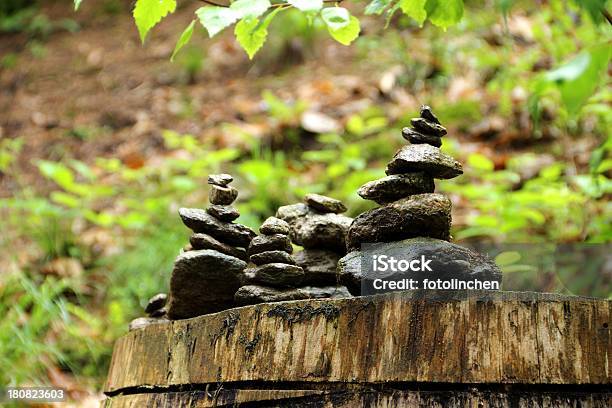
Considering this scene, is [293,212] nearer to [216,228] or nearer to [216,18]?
[216,228]

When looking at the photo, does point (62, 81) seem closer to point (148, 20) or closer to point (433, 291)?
point (148, 20)

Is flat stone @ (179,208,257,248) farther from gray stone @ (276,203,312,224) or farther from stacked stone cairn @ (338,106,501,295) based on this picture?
stacked stone cairn @ (338,106,501,295)

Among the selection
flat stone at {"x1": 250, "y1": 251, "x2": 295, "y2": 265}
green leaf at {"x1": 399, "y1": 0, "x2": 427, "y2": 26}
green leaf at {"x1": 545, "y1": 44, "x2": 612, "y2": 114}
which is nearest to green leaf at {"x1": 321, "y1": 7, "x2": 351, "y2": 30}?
green leaf at {"x1": 399, "y1": 0, "x2": 427, "y2": 26}

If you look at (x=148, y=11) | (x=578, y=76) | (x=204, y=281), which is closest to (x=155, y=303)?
(x=204, y=281)

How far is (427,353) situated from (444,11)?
67 cm

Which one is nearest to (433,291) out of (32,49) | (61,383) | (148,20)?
(148,20)

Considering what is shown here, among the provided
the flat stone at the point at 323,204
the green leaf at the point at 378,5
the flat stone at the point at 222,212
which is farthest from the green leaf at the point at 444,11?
the flat stone at the point at 222,212

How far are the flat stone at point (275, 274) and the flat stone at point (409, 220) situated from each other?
159mm

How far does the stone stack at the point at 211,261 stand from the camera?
1.49 meters

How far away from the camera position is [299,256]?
156 cm

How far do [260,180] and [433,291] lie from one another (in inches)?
115

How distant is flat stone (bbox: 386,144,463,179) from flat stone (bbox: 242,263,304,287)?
0.29 m

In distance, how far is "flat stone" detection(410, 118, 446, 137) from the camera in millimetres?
1389

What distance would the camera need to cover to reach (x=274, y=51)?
6.50 metres
